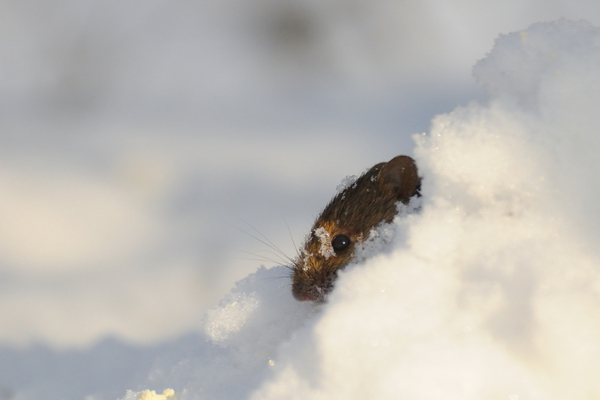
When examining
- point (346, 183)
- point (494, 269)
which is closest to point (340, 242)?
point (346, 183)

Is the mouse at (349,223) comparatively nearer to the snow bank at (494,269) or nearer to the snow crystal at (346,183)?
the snow crystal at (346,183)

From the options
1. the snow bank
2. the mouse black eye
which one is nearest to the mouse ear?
the mouse black eye

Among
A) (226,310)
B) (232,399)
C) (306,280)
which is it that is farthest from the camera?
(306,280)

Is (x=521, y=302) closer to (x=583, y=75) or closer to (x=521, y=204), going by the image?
(x=521, y=204)

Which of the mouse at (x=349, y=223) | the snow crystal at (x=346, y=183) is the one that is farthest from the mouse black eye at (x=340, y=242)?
Answer: the snow crystal at (x=346, y=183)

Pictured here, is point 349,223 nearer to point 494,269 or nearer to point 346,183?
point 346,183

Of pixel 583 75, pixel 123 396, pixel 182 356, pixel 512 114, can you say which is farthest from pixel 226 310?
pixel 583 75
